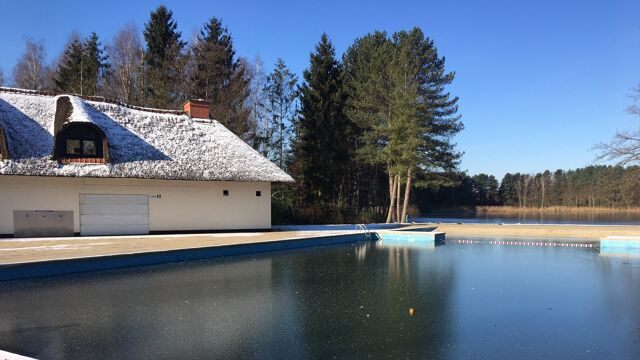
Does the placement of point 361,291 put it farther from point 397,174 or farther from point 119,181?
point 397,174

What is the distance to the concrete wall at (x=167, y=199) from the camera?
15.5 meters

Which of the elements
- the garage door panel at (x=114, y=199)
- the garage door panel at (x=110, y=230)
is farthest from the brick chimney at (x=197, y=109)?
the garage door panel at (x=110, y=230)

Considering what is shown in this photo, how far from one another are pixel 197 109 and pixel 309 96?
8748 mm

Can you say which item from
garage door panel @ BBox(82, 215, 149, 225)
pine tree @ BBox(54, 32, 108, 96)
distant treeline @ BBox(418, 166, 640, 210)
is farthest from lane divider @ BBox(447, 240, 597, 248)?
distant treeline @ BBox(418, 166, 640, 210)

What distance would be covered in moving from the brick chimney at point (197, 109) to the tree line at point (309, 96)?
18.4 feet

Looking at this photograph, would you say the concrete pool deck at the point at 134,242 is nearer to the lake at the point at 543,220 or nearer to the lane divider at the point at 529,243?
the lane divider at the point at 529,243

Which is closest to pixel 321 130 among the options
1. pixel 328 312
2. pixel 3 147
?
pixel 3 147

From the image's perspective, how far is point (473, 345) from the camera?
5.58 meters

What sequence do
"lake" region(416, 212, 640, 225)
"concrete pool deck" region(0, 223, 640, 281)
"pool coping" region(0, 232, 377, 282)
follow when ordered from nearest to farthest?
Result: "pool coping" region(0, 232, 377, 282), "concrete pool deck" region(0, 223, 640, 281), "lake" region(416, 212, 640, 225)

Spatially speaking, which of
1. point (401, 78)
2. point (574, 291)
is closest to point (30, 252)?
point (574, 291)

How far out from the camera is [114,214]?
16.8 metres

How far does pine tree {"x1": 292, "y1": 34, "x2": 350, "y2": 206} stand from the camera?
2748 centimetres

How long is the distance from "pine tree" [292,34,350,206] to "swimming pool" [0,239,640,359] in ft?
51.2

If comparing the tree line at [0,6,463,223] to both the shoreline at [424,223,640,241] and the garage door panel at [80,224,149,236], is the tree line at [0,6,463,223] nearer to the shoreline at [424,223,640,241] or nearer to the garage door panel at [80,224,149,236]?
the shoreline at [424,223,640,241]
